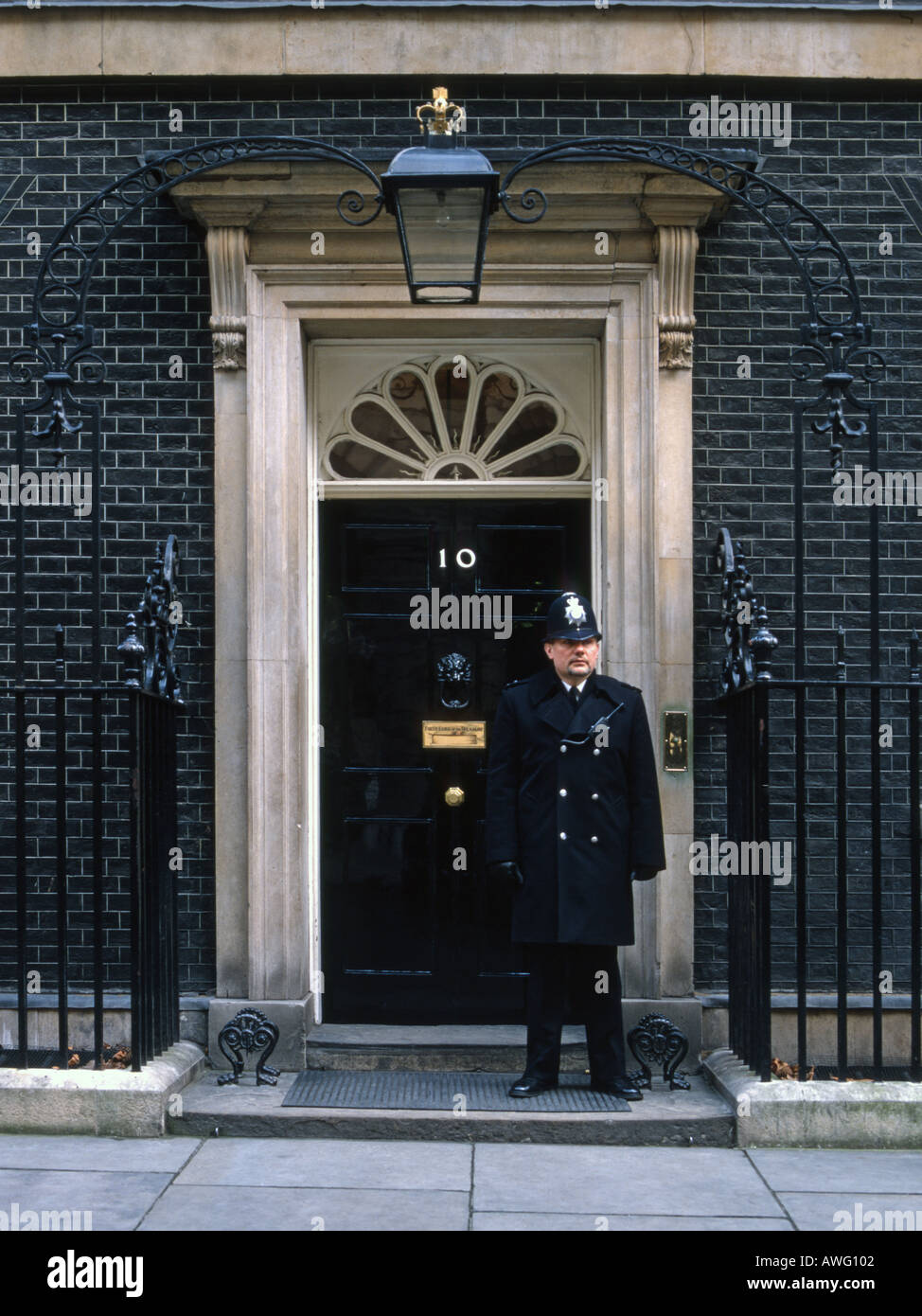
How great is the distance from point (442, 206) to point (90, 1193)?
150 inches

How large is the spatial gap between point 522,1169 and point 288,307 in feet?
13.3

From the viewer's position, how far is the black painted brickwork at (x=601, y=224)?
311 inches

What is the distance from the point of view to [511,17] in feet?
26.2

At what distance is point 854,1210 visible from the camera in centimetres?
554

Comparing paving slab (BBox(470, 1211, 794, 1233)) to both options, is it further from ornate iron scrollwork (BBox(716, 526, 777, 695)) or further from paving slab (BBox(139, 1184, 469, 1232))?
ornate iron scrollwork (BBox(716, 526, 777, 695))

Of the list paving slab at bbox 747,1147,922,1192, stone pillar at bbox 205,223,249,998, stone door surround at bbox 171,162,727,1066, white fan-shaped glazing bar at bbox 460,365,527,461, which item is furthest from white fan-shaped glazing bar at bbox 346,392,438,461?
paving slab at bbox 747,1147,922,1192

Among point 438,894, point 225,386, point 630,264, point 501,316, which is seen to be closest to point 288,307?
point 225,386

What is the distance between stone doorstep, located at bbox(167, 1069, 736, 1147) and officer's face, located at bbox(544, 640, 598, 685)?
1778 millimetres

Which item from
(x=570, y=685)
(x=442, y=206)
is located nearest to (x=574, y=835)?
(x=570, y=685)

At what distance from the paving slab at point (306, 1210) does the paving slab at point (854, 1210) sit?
1102 millimetres

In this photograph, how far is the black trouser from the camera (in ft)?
22.9

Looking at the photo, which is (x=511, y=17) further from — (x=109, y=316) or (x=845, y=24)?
(x=109, y=316)

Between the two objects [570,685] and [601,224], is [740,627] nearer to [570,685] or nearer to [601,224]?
[570,685]

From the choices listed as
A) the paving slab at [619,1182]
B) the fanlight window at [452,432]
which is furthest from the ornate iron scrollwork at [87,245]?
the paving slab at [619,1182]
